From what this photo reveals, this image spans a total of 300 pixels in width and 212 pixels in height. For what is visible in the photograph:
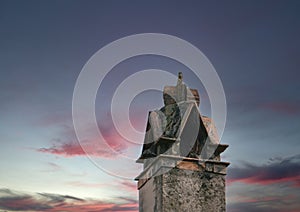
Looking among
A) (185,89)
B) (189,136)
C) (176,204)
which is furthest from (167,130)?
(176,204)

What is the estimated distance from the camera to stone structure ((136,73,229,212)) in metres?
11.0

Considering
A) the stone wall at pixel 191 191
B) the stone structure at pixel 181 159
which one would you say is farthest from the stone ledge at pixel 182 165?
the stone wall at pixel 191 191

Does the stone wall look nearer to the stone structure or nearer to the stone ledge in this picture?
the stone structure

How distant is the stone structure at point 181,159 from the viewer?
431 inches

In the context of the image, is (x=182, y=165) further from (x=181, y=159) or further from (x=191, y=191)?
(x=191, y=191)

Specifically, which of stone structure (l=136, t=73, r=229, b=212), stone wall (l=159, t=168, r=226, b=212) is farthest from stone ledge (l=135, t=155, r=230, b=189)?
stone wall (l=159, t=168, r=226, b=212)

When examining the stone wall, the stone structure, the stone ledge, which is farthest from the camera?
the stone ledge

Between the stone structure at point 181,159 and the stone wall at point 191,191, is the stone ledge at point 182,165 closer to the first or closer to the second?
the stone structure at point 181,159

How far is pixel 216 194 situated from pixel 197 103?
2.97 meters

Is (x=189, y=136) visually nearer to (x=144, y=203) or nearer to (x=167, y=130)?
(x=167, y=130)

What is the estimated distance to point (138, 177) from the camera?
43.8 ft

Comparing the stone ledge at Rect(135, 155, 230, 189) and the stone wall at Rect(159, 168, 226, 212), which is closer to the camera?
the stone wall at Rect(159, 168, 226, 212)

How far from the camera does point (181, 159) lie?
11.3 metres

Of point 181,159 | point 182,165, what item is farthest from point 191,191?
point 181,159
